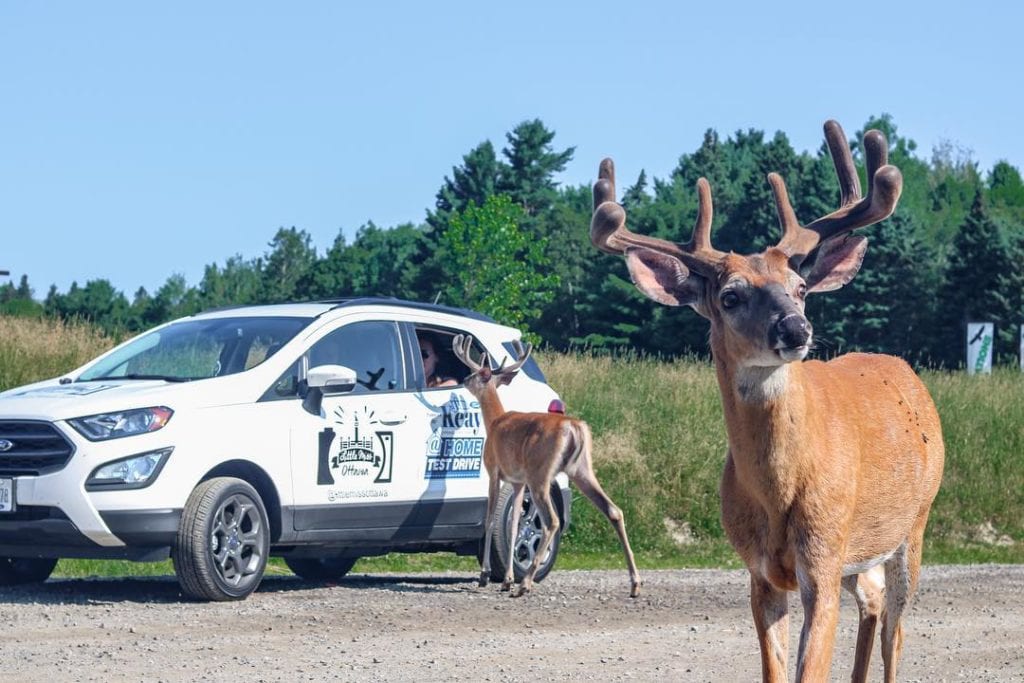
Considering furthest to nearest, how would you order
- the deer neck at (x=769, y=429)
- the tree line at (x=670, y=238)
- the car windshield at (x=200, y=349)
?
the tree line at (x=670, y=238), the car windshield at (x=200, y=349), the deer neck at (x=769, y=429)

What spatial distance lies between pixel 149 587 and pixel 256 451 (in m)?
1.87

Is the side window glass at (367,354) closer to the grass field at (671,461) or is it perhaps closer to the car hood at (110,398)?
the car hood at (110,398)

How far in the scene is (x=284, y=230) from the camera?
460ft

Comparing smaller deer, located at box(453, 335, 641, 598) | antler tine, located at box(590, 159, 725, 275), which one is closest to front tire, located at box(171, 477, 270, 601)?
smaller deer, located at box(453, 335, 641, 598)

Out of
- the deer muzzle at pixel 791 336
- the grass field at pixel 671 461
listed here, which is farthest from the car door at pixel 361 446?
the deer muzzle at pixel 791 336

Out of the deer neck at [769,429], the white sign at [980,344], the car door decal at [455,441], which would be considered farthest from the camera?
the white sign at [980,344]

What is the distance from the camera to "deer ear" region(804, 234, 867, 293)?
7.32 meters

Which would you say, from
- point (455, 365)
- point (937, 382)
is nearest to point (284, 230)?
point (937, 382)

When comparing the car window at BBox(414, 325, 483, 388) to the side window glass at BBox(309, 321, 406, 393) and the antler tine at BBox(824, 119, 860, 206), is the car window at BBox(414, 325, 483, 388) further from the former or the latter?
the antler tine at BBox(824, 119, 860, 206)

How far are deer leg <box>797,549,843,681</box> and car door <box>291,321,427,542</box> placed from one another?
6490 mm

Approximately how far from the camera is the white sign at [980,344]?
43.2 m

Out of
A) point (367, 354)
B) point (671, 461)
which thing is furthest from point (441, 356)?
point (671, 461)

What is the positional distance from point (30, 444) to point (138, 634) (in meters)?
2.04

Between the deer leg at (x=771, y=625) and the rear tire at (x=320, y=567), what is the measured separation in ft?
27.3
